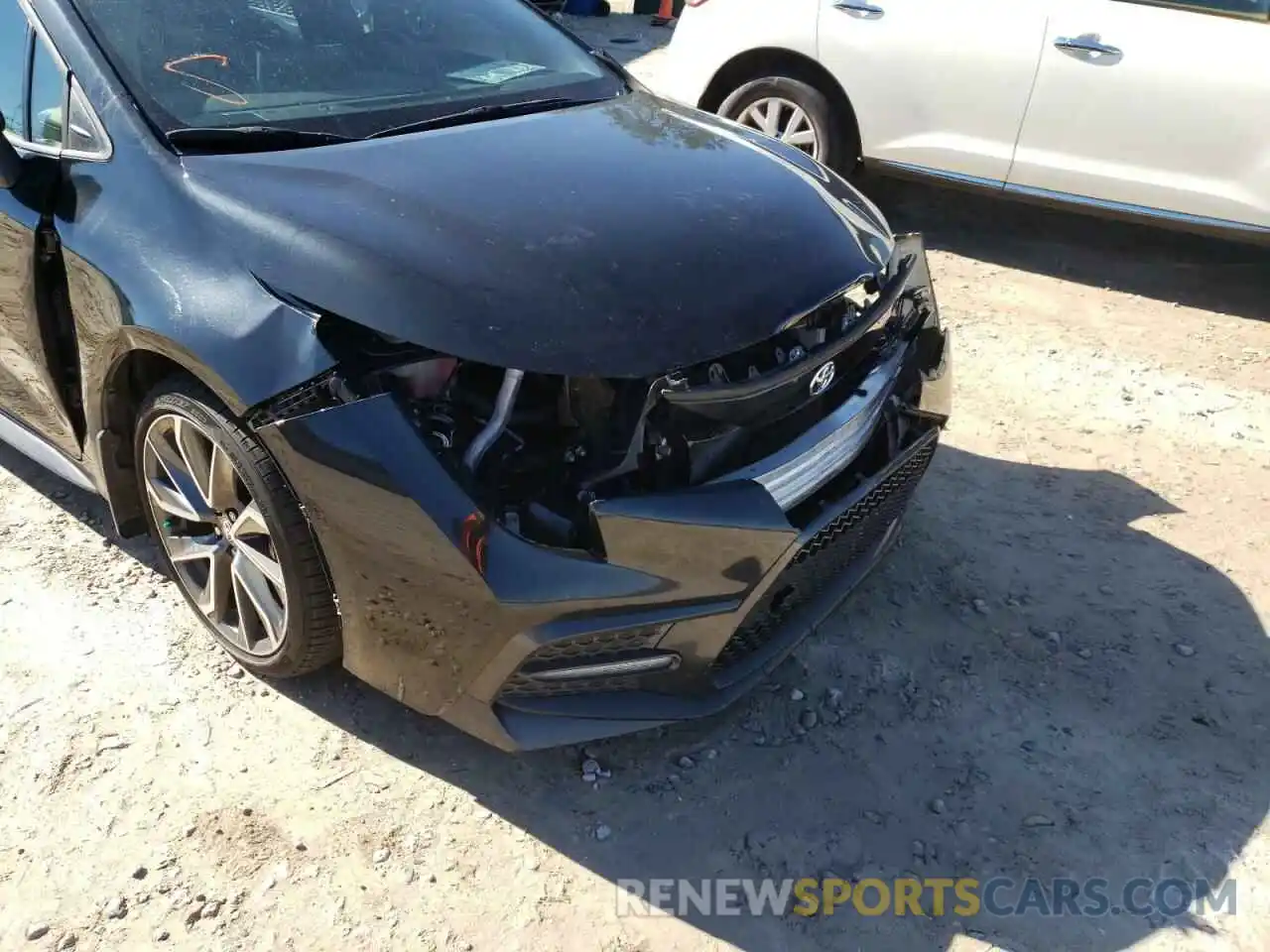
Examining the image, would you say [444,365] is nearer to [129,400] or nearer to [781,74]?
[129,400]

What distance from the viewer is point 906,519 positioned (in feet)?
11.1

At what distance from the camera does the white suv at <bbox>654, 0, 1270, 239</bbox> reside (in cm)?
462

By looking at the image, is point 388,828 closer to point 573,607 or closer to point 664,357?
point 573,607

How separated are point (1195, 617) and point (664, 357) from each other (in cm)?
192

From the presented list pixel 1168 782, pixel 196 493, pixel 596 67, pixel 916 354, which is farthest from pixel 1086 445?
pixel 196 493

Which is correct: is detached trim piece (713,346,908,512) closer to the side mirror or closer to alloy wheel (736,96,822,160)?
the side mirror

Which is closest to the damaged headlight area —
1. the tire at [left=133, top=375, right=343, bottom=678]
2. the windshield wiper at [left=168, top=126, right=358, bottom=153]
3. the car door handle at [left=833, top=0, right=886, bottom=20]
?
the tire at [left=133, top=375, right=343, bottom=678]

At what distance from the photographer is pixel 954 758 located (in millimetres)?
2518

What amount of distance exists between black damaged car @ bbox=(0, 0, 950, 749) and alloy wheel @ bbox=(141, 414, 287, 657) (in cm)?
1

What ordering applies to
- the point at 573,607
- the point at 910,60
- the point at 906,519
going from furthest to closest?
1. the point at 910,60
2. the point at 906,519
3. the point at 573,607

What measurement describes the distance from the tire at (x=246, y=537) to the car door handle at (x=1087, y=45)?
4265 millimetres

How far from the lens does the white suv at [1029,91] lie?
4.62 meters

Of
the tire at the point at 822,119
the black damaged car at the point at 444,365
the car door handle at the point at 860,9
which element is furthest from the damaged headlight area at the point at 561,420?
the car door handle at the point at 860,9

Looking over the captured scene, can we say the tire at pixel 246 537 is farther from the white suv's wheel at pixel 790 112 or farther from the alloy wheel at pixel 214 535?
the white suv's wheel at pixel 790 112
